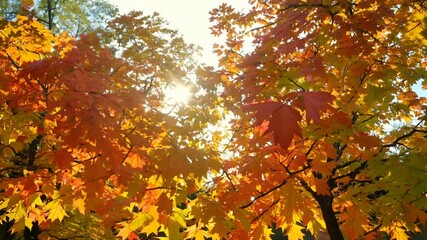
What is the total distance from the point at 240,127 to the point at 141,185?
6.91 ft

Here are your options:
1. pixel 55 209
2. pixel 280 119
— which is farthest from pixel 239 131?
pixel 280 119

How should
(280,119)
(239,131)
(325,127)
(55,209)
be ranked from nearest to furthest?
(280,119) → (325,127) → (55,209) → (239,131)

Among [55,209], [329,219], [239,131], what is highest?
[239,131]

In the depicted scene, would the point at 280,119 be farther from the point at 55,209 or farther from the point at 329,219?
the point at 329,219

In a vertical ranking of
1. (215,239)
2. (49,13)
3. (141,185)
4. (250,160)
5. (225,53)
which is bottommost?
(215,239)

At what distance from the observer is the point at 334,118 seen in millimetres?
2871

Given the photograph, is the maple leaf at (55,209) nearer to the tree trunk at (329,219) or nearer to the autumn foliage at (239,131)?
the autumn foliage at (239,131)

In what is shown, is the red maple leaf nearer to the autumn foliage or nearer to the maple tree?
the autumn foliage

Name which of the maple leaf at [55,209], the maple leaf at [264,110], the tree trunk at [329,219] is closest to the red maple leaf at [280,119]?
the maple leaf at [264,110]

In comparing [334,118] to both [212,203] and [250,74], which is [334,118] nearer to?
[250,74]

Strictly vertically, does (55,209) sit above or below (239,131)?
below

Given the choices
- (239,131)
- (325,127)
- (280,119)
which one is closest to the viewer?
(280,119)

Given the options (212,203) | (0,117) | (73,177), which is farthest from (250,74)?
(0,117)

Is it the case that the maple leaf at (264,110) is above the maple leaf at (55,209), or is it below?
below
